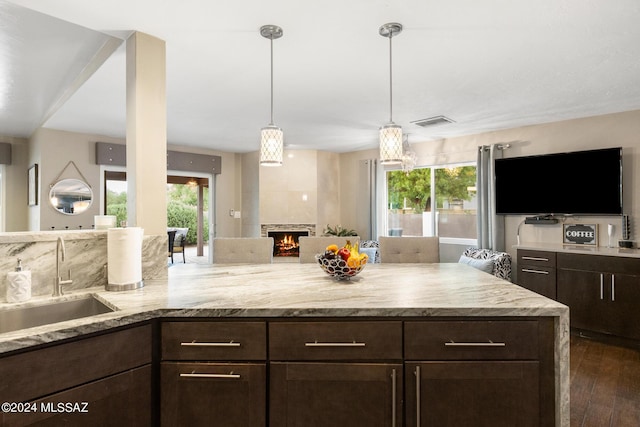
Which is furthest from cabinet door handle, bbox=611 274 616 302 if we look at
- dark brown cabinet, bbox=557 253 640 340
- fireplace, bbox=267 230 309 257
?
fireplace, bbox=267 230 309 257

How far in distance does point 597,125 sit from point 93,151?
20.5 feet

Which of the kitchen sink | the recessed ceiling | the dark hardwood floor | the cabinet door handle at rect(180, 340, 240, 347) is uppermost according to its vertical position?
the recessed ceiling

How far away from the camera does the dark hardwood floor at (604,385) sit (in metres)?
2.16

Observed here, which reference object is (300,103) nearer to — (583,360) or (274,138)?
(274,138)

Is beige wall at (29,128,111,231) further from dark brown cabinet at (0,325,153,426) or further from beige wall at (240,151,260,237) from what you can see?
dark brown cabinet at (0,325,153,426)

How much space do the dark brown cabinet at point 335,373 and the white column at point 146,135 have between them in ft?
3.73

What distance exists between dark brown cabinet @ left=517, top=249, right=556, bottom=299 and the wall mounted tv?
676 mm

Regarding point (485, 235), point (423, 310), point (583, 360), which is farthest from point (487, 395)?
point (485, 235)

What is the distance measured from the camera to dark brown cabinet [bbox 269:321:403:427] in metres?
1.40

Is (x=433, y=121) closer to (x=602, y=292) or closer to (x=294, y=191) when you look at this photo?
(x=602, y=292)

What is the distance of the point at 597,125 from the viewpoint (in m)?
3.93

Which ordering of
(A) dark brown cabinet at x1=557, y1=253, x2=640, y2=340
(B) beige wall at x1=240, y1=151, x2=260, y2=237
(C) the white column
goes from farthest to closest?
1. (B) beige wall at x1=240, y1=151, x2=260, y2=237
2. (A) dark brown cabinet at x1=557, y1=253, x2=640, y2=340
3. (C) the white column

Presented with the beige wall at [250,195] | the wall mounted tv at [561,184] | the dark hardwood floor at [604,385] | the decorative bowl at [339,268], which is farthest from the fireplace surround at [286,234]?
the decorative bowl at [339,268]

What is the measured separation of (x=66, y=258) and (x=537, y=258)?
4163 millimetres
